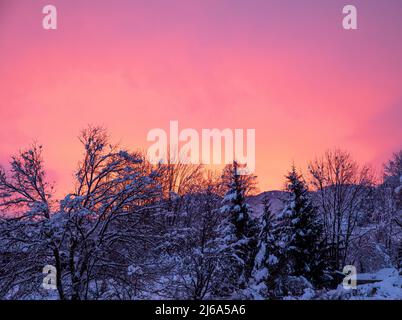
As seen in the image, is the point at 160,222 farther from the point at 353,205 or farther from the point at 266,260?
the point at 353,205

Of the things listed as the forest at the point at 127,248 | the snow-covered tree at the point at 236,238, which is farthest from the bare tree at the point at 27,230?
the snow-covered tree at the point at 236,238

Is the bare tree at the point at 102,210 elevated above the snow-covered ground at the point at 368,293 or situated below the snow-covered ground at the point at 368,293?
above

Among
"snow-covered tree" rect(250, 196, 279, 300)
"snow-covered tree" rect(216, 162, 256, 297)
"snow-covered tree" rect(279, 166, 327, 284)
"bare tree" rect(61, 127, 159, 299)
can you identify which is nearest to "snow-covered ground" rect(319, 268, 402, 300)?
"snow-covered tree" rect(250, 196, 279, 300)

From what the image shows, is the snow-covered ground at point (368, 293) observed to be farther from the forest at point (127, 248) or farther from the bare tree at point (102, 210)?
the bare tree at point (102, 210)

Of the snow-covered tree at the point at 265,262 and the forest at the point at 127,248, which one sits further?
the snow-covered tree at the point at 265,262

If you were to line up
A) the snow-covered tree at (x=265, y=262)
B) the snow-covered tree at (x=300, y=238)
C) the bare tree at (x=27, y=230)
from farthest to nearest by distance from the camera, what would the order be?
the snow-covered tree at (x=300, y=238) → the snow-covered tree at (x=265, y=262) → the bare tree at (x=27, y=230)

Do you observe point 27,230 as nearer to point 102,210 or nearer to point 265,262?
point 102,210

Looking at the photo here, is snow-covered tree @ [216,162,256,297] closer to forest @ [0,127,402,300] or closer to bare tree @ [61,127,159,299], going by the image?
forest @ [0,127,402,300]

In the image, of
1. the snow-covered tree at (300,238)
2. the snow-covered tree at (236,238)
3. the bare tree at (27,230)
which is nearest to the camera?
the bare tree at (27,230)

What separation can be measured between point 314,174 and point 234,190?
12348 millimetres

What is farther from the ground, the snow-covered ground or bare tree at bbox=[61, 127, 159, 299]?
bare tree at bbox=[61, 127, 159, 299]

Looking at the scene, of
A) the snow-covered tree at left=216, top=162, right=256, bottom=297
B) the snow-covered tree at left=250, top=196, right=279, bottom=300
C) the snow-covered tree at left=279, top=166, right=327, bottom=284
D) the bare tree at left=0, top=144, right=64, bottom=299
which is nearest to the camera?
the bare tree at left=0, top=144, right=64, bottom=299
